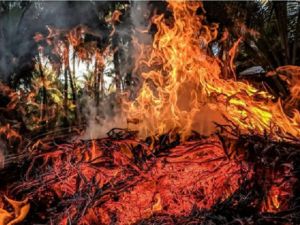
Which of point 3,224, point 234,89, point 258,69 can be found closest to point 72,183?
point 3,224

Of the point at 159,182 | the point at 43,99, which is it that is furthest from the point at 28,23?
the point at 159,182

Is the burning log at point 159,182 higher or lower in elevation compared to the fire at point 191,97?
lower

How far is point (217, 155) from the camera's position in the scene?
153 inches

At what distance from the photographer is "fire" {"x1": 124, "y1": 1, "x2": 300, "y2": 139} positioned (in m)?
4.39

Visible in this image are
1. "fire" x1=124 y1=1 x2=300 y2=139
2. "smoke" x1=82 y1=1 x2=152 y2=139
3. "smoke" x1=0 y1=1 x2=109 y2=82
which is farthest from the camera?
"smoke" x1=82 y1=1 x2=152 y2=139

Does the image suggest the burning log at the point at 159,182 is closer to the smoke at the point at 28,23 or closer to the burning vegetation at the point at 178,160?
the burning vegetation at the point at 178,160

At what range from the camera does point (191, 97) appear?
5277mm

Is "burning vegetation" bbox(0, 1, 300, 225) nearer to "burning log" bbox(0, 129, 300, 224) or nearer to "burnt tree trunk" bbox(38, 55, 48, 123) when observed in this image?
"burning log" bbox(0, 129, 300, 224)

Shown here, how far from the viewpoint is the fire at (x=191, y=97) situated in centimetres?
439

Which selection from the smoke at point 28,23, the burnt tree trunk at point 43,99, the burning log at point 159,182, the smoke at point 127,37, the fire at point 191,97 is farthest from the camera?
the burnt tree trunk at point 43,99

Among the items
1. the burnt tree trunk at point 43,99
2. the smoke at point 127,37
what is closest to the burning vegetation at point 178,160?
the smoke at point 127,37

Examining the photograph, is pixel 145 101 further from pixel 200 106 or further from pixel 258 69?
pixel 258 69

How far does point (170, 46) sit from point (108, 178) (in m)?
2.36

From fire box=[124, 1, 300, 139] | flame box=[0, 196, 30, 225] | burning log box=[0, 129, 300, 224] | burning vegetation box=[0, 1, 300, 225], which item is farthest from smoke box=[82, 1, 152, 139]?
flame box=[0, 196, 30, 225]
